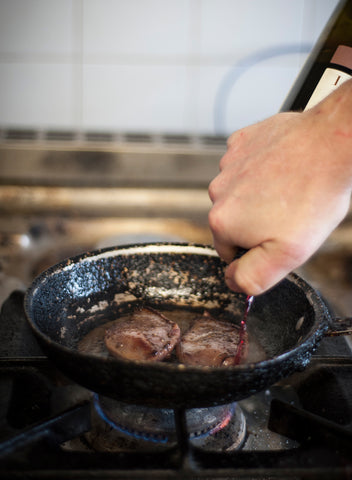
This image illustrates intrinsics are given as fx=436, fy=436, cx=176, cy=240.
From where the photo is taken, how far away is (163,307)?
907mm

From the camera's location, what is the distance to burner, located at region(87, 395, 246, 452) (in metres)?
0.65

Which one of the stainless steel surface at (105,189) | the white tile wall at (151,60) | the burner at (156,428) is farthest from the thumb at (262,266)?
the white tile wall at (151,60)

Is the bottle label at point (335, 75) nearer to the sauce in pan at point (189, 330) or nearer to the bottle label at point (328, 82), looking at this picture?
the bottle label at point (328, 82)

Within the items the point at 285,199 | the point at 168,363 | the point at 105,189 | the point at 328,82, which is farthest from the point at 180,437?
the point at 105,189

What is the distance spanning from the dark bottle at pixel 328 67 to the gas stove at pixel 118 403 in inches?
17.5

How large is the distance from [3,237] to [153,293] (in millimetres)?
563

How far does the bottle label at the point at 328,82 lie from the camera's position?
753mm

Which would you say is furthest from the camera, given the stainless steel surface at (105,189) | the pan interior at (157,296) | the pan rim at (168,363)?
the stainless steel surface at (105,189)

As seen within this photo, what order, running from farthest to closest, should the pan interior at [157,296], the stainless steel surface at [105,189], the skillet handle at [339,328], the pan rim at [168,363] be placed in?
the stainless steel surface at [105,189], the pan interior at [157,296], the skillet handle at [339,328], the pan rim at [168,363]

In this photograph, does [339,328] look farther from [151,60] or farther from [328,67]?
[151,60]

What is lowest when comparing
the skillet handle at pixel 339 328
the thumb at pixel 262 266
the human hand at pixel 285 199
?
the skillet handle at pixel 339 328

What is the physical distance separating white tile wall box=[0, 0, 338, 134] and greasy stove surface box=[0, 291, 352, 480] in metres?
0.75

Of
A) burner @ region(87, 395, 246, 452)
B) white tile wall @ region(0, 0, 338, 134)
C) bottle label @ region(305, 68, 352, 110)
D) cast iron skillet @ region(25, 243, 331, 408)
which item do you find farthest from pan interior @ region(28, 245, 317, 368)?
white tile wall @ region(0, 0, 338, 134)

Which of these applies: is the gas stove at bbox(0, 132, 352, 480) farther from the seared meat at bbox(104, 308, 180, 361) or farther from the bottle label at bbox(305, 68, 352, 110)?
the bottle label at bbox(305, 68, 352, 110)
